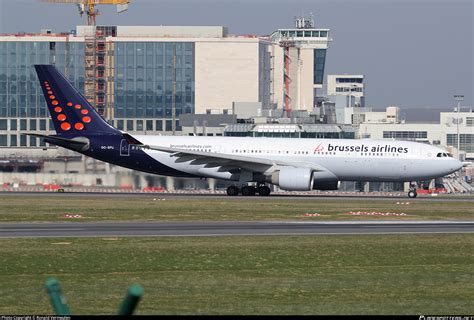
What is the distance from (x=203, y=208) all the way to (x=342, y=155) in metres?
17.3

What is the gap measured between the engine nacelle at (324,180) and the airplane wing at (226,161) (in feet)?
1.15

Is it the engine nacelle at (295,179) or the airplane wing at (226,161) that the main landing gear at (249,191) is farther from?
the engine nacelle at (295,179)

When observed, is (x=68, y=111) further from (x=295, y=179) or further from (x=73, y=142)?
(x=295, y=179)

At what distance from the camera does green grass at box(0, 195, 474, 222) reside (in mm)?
51625

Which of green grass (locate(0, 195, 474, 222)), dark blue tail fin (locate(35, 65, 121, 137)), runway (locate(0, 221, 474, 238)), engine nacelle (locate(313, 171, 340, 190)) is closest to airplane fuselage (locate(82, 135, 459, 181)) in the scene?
engine nacelle (locate(313, 171, 340, 190))

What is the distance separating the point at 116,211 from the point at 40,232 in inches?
566

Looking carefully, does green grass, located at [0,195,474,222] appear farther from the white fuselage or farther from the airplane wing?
the white fuselage

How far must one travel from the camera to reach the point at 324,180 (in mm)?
73688

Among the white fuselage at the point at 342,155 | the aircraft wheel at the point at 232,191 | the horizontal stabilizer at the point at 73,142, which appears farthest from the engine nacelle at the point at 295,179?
the horizontal stabilizer at the point at 73,142

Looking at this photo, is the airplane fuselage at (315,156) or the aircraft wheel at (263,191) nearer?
the airplane fuselage at (315,156)

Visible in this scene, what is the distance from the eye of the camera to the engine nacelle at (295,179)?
→ 233ft

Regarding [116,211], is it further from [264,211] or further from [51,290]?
[51,290]

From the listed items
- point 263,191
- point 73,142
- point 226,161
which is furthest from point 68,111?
point 263,191

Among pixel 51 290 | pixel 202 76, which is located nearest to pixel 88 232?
pixel 51 290
